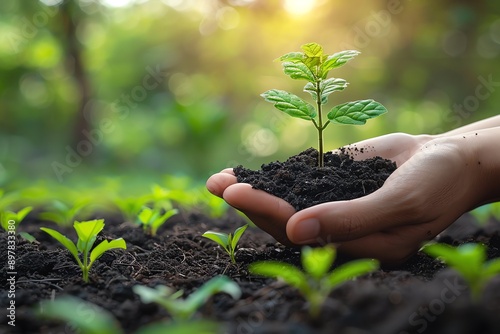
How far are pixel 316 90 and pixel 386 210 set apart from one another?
0.60m

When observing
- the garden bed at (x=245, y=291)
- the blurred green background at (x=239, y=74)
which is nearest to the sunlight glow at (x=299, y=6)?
the blurred green background at (x=239, y=74)

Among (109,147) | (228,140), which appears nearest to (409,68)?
(228,140)

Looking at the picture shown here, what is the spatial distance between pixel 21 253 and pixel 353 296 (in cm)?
157

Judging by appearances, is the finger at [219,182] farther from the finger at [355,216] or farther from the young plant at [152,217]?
the young plant at [152,217]

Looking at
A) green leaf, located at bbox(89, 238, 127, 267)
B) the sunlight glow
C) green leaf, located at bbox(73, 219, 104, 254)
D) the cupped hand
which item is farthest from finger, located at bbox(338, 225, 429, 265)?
the sunlight glow

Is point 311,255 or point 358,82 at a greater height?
point 358,82

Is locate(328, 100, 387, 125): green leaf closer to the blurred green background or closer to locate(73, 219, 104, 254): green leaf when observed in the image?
locate(73, 219, 104, 254): green leaf

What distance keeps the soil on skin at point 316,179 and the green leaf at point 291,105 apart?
24 centimetres

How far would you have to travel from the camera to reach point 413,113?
884 cm

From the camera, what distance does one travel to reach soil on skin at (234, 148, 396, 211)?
1919 millimetres

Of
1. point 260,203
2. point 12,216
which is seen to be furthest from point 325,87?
point 12,216

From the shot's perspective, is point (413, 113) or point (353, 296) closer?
point (353, 296)

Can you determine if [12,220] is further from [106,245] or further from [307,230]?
[307,230]

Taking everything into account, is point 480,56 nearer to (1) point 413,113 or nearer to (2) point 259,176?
(1) point 413,113
